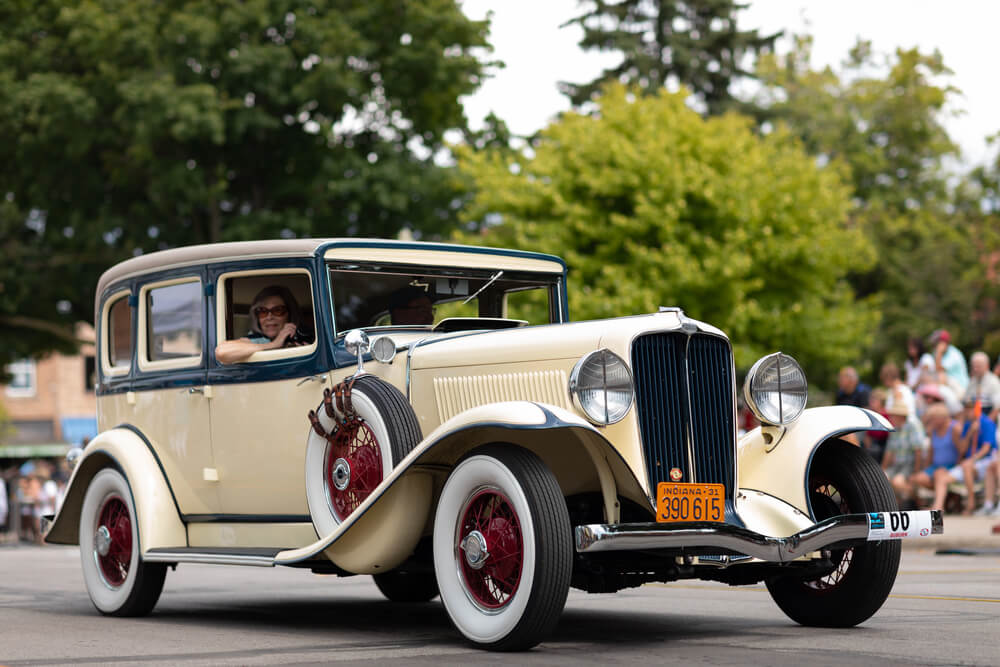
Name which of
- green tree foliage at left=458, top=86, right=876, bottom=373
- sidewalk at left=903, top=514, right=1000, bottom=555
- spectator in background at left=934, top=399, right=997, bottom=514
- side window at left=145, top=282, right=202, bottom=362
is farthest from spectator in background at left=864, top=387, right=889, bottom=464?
green tree foliage at left=458, top=86, right=876, bottom=373

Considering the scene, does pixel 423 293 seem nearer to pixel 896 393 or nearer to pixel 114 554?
pixel 114 554

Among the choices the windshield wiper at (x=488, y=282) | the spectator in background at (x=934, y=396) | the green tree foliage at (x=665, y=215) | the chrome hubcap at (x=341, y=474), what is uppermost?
the green tree foliage at (x=665, y=215)

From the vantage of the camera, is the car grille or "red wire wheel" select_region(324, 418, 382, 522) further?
"red wire wheel" select_region(324, 418, 382, 522)

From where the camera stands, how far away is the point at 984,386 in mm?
16469

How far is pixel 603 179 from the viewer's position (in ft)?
106

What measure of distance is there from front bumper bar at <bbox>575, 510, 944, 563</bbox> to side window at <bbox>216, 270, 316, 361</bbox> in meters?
2.57

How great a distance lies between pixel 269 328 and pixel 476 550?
8.32ft

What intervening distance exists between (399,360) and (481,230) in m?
27.8

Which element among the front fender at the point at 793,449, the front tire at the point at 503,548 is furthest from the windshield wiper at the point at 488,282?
the front tire at the point at 503,548

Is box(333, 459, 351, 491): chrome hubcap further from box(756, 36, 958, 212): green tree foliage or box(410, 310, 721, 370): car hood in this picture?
box(756, 36, 958, 212): green tree foliage

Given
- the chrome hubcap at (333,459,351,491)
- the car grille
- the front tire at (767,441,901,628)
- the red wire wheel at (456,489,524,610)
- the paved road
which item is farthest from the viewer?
the chrome hubcap at (333,459,351,491)

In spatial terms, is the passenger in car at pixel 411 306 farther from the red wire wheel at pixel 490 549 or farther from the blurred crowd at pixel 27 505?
the blurred crowd at pixel 27 505

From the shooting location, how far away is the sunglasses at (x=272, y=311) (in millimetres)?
8070

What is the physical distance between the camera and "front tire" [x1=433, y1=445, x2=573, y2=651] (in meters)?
5.79
